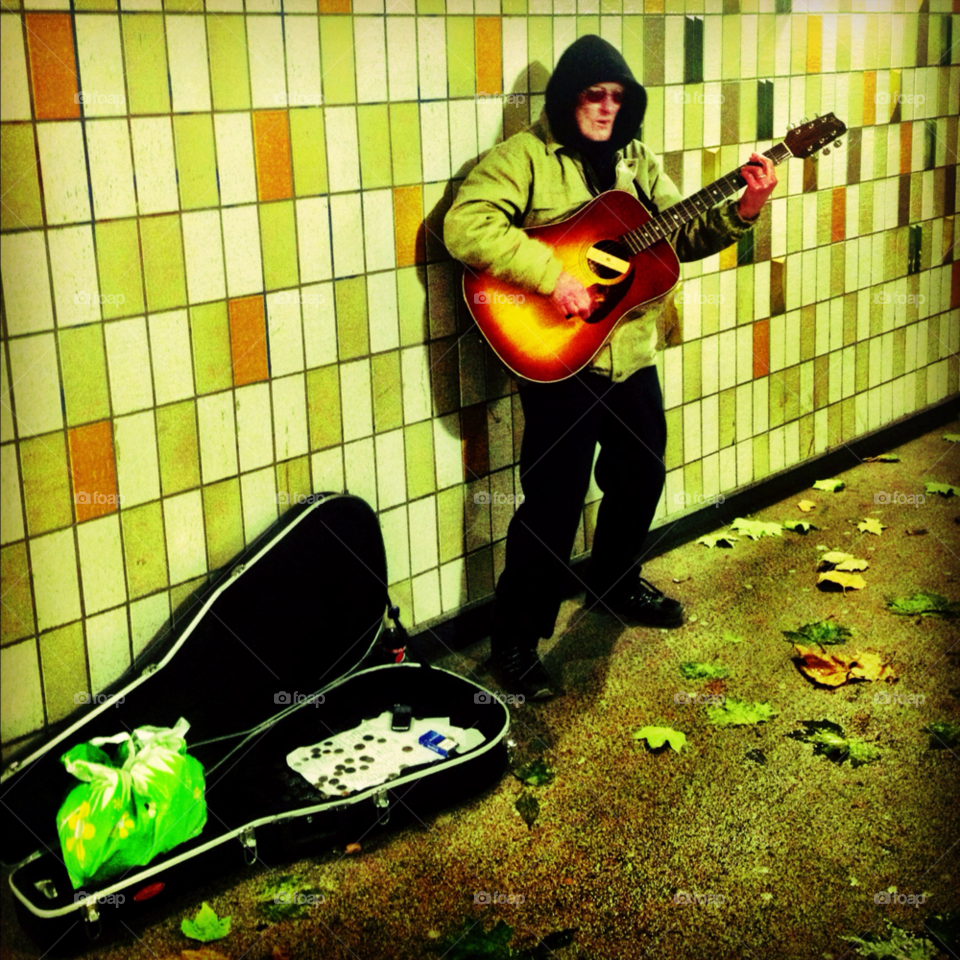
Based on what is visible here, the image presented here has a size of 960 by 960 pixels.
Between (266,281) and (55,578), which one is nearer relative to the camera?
(55,578)

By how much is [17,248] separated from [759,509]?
3578 mm

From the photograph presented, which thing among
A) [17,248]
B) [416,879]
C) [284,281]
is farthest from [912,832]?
[17,248]

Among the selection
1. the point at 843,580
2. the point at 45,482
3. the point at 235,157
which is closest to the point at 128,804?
the point at 45,482

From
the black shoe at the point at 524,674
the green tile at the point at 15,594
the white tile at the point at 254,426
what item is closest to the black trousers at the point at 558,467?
the black shoe at the point at 524,674

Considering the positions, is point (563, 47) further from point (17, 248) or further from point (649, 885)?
point (649, 885)

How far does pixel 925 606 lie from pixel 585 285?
1.82 m

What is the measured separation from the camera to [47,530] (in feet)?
9.85

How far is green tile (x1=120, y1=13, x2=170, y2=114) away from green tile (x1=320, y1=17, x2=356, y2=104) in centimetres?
52

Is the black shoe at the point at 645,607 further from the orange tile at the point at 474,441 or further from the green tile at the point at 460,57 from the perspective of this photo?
the green tile at the point at 460,57

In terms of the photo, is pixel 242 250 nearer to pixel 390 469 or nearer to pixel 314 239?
pixel 314 239

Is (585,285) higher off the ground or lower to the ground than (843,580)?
higher

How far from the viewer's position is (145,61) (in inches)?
117

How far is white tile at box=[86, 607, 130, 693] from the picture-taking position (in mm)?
3146

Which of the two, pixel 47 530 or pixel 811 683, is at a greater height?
pixel 47 530
